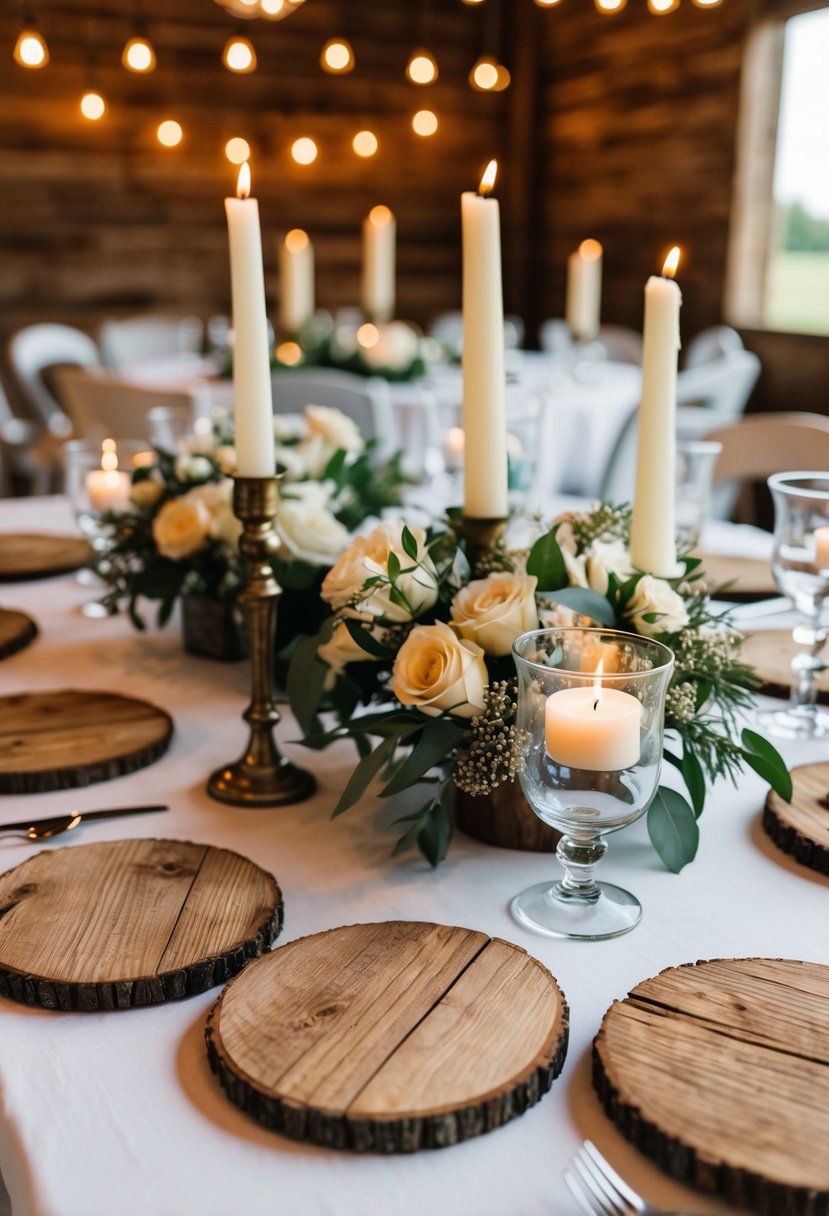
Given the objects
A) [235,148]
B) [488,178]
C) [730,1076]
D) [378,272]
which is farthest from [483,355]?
[235,148]

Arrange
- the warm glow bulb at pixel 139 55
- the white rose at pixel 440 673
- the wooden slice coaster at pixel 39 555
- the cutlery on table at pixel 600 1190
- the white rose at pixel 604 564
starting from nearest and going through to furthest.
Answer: the cutlery on table at pixel 600 1190, the white rose at pixel 440 673, the white rose at pixel 604 564, the wooden slice coaster at pixel 39 555, the warm glow bulb at pixel 139 55

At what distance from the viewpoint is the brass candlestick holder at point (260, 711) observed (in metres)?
0.95

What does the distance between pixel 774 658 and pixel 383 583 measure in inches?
22.0

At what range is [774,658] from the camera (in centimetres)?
125

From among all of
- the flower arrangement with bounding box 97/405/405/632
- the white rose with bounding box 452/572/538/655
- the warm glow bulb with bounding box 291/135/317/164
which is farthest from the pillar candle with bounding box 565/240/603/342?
the white rose with bounding box 452/572/538/655

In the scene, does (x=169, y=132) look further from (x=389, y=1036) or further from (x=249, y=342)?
(x=389, y=1036)

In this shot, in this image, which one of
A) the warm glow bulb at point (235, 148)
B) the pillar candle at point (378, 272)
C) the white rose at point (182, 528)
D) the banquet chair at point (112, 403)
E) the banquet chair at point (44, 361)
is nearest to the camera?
the white rose at point (182, 528)

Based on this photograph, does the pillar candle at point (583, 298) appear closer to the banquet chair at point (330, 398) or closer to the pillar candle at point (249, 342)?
A: the banquet chair at point (330, 398)

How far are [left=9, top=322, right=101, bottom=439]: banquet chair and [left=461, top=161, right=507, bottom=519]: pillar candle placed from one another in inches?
145

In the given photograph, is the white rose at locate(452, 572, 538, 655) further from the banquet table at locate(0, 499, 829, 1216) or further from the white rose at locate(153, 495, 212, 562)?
the white rose at locate(153, 495, 212, 562)

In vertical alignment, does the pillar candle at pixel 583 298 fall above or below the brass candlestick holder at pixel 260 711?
above

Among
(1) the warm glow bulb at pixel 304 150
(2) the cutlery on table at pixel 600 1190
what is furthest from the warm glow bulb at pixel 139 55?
(2) the cutlery on table at pixel 600 1190

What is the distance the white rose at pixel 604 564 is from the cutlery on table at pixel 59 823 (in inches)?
15.8

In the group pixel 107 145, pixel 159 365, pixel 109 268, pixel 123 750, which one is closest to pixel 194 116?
pixel 107 145
